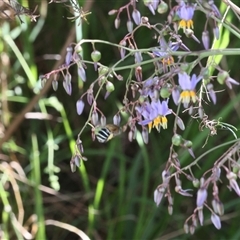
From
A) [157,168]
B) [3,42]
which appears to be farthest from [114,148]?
[3,42]

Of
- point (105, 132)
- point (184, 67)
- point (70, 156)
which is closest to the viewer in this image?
point (184, 67)

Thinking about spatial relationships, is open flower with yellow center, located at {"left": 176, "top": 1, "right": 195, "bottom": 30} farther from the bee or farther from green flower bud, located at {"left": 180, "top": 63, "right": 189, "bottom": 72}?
the bee

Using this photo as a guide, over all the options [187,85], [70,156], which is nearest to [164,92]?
[187,85]

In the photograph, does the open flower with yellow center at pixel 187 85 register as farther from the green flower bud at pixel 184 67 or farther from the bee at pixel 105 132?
the bee at pixel 105 132

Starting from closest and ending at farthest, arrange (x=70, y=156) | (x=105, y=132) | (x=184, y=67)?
(x=184, y=67) < (x=105, y=132) < (x=70, y=156)

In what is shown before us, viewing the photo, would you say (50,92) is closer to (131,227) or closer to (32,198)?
(32,198)

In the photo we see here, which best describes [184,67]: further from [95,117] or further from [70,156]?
[70,156]

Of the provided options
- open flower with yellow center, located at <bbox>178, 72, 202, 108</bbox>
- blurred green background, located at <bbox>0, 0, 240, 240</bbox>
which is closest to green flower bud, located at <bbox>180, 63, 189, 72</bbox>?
open flower with yellow center, located at <bbox>178, 72, 202, 108</bbox>
